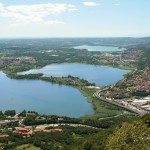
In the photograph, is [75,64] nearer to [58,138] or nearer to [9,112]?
[9,112]

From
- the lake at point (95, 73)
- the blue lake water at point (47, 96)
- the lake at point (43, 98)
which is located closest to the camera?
the lake at point (43, 98)

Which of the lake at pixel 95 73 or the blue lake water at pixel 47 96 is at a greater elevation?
the lake at pixel 95 73

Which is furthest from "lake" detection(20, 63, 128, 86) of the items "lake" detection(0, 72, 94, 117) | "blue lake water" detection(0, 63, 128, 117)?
"lake" detection(0, 72, 94, 117)

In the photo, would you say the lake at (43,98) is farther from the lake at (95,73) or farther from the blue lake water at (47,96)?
the lake at (95,73)

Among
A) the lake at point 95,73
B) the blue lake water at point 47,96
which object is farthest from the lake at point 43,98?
the lake at point 95,73

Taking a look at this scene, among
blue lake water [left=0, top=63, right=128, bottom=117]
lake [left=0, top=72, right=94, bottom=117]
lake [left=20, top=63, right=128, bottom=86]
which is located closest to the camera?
lake [left=0, top=72, right=94, bottom=117]

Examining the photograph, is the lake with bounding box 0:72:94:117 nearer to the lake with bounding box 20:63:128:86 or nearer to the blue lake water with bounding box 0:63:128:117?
the blue lake water with bounding box 0:63:128:117

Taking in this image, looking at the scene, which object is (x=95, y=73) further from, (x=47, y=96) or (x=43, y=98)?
(x=43, y=98)

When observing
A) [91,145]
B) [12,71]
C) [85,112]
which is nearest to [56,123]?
[85,112]
